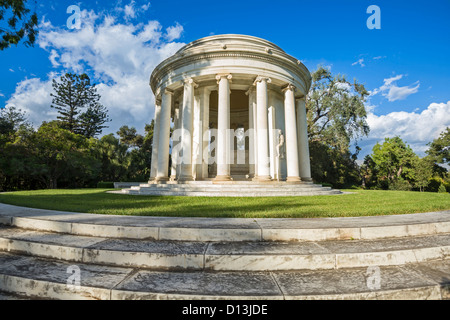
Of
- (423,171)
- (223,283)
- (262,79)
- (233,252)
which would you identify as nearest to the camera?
(223,283)

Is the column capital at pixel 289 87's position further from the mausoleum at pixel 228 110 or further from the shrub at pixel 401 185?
the shrub at pixel 401 185

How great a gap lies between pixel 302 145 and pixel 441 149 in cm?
4281

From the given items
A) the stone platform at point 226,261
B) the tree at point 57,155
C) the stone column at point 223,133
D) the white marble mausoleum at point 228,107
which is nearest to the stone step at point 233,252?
the stone platform at point 226,261

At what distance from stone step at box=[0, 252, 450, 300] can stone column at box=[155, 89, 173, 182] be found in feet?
44.6

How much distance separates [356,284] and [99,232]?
4.61 meters

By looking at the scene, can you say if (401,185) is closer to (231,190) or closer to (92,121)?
(231,190)

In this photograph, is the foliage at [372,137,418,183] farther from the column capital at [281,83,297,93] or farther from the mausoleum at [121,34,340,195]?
the column capital at [281,83,297,93]

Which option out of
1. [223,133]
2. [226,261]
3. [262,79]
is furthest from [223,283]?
[262,79]

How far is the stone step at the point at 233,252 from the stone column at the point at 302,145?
1442cm

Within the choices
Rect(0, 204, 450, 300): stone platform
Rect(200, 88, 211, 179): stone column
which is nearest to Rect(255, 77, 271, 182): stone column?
Rect(200, 88, 211, 179): stone column

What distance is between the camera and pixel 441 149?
4184cm

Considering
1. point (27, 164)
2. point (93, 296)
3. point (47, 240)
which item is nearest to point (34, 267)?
point (47, 240)

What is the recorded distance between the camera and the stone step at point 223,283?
252 centimetres

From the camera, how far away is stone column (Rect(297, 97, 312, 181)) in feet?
59.8
